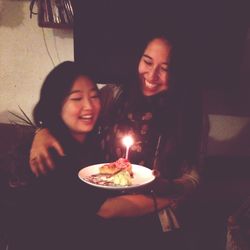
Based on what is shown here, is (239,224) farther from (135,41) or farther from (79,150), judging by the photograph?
(135,41)

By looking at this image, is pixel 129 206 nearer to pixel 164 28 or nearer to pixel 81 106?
pixel 81 106

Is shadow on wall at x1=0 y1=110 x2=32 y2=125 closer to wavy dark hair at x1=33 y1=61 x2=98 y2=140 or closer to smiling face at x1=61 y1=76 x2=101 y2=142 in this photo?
wavy dark hair at x1=33 y1=61 x2=98 y2=140

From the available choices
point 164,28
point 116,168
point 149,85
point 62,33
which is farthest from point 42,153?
point 62,33

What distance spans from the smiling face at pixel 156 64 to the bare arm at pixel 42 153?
697 millimetres

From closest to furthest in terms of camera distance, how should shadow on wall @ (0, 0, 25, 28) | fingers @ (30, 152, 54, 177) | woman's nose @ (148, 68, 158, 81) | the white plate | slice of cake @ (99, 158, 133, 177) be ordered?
the white plate < slice of cake @ (99, 158, 133, 177) < fingers @ (30, 152, 54, 177) < woman's nose @ (148, 68, 158, 81) < shadow on wall @ (0, 0, 25, 28)

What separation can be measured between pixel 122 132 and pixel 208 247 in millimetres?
862

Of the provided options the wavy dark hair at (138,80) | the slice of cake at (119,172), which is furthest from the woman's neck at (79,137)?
the wavy dark hair at (138,80)

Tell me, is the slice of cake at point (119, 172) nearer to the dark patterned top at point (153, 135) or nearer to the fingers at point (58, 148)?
the fingers at point (58, 148)

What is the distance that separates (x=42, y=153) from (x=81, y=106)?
0.33 meters

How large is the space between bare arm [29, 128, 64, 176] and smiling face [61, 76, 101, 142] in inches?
5.6

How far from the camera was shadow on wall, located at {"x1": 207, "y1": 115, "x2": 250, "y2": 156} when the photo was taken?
3.11 m

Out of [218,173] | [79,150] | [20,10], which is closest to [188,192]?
[79,150]

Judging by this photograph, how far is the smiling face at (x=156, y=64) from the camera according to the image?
6.70ft

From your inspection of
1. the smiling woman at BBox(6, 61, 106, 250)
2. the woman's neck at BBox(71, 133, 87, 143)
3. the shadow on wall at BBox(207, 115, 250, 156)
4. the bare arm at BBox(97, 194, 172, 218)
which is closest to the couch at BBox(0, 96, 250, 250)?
the shadow on wall at BBox(207, 115, 250, 156)
